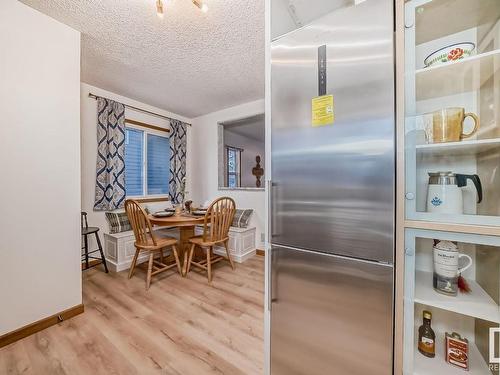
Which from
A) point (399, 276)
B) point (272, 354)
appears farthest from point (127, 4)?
point (272, 354)

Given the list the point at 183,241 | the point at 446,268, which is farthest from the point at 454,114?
the point at 183,241

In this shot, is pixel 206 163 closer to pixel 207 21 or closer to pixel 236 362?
pixel 207 21

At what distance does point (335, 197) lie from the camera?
0.94m

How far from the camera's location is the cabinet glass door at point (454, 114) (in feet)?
2.79

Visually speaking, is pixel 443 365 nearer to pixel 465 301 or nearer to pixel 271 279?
pixel 465 301

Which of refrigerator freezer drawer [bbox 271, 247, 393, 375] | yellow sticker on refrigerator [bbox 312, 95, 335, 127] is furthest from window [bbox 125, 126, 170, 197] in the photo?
yellow sticker on refrigerator [bbox 312, 95, 335, 127]

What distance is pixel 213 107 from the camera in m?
3.72

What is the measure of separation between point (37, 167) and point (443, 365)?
2744 mm

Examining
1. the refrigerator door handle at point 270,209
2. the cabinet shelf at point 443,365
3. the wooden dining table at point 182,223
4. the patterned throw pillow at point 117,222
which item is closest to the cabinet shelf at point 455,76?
the refrigerator door handle at point 270,209

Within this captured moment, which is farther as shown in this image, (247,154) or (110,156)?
(247,154)

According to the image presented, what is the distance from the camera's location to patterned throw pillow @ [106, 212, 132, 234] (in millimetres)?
2815

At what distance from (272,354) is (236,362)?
385mm

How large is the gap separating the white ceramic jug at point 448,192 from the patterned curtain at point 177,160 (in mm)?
3693

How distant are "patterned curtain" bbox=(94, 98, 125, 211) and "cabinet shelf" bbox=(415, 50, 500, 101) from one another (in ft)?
11.2
